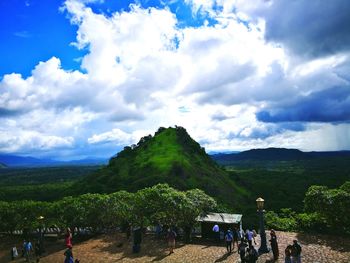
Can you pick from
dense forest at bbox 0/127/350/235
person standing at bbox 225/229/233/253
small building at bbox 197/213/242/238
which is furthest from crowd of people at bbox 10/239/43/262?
dense forest at bbox 0/127/350/235

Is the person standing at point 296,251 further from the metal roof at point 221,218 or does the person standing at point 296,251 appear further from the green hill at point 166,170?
the green hill at point 166,170

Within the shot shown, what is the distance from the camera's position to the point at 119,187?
102625 mm

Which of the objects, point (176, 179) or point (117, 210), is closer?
point (117, 210)

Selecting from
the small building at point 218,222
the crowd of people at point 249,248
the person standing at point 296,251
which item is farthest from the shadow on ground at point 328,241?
the person standing at point 296,251

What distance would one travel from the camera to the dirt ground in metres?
27.6

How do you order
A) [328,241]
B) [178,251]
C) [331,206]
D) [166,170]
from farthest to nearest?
[166,170] < [331,206] < [178,251] < [328,241]

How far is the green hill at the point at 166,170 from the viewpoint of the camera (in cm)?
9875

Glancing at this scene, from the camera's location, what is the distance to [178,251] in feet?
105

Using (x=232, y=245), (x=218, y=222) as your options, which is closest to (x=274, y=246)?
(x=232, y=245)

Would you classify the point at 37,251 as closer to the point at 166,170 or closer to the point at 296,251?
the point at 296,251

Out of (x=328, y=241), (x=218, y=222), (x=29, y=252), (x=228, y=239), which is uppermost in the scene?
(x=218, y=222)

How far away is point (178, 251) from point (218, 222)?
4997 mm

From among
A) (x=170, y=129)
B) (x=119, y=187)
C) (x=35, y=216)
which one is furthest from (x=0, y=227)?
(x=170, y=129)

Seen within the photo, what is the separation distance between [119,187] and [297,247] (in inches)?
3267
